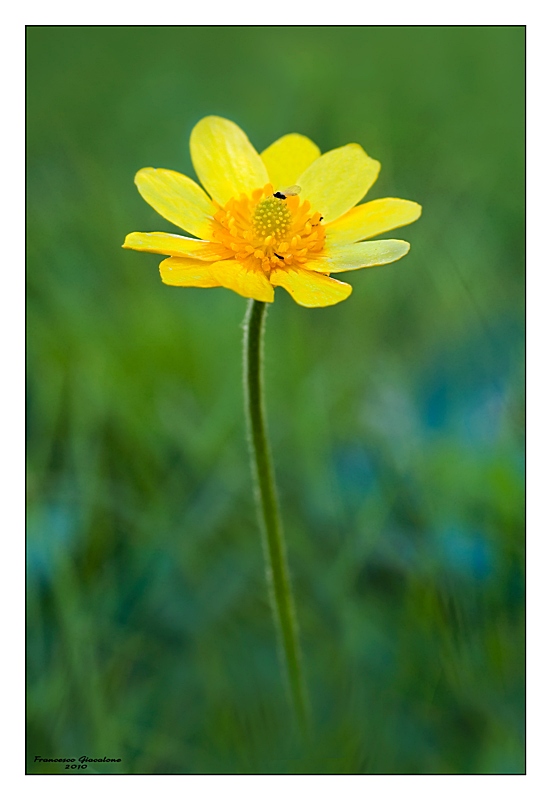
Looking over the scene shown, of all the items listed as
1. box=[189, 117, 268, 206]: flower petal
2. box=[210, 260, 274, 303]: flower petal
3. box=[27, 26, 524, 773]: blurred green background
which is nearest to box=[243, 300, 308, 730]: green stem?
box=[210, 260, 274, 303]: flower petal

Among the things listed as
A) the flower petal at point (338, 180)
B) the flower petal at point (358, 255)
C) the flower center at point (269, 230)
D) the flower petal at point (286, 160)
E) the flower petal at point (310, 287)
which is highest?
the flower petal at point (286, 160)

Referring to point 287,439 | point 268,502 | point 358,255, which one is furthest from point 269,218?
point 287,439

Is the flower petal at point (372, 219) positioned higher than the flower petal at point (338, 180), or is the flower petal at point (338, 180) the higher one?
the flower petal at point (338, 180)

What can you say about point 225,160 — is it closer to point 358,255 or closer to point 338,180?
point 338,180

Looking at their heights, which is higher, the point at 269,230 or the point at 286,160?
the point at 286,160

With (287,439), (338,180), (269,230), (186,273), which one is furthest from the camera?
(287,439)

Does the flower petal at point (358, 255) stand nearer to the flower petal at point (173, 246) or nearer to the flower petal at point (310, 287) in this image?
the flower petal at point (310, 287)

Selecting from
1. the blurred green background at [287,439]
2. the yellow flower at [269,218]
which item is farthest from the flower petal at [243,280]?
the blurred green background at [287,439]

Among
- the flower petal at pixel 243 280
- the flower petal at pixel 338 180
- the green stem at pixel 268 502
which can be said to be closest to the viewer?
the flower petal at pixel 243 280
